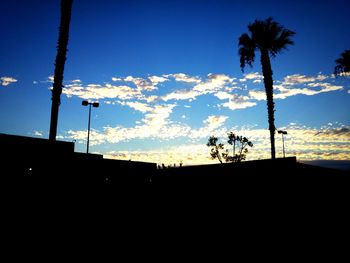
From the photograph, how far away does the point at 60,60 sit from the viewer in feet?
49.8

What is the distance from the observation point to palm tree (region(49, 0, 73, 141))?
47.8 ft

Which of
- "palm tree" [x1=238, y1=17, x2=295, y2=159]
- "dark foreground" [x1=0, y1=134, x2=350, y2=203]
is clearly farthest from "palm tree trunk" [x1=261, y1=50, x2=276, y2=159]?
"dark foreground" [x1=0, y1=134, x2=350, y2=203]

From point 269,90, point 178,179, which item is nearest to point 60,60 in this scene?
point 178,179

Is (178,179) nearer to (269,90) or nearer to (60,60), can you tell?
(60,60)

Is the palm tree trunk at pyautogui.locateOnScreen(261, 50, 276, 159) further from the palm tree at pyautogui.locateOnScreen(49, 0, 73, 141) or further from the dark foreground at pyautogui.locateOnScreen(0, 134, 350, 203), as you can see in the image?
the palm tree at pyautogui.locateOnScreen(49, 0, 73, 141)

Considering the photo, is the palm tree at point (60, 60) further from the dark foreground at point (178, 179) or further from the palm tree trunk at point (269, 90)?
the palm tree trunk at point (269, 90)

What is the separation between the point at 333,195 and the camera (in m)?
10.0

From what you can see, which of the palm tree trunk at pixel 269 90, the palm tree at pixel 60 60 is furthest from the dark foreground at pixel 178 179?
the palm tree trunk at pixel 269 90

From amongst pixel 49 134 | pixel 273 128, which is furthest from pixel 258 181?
pixel 273 128

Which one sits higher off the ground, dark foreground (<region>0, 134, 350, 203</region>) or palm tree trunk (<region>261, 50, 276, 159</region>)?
palm tree trunk (<region>261, 50, 276, 159</region>)

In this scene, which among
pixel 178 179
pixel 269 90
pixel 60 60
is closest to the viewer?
pixel 178 179

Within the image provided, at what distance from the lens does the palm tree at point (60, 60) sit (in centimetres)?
1455

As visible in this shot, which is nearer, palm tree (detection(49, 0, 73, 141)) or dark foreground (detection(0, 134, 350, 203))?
dark foreground (detection(0, 134, 350, 203))

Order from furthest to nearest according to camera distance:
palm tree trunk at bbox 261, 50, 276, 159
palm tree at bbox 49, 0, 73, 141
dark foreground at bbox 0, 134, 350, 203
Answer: palm tree trunk at bbox 261, 50, 276, 159
palm tree at bbox 49, 0, 73, 141
dark foreground at bbox 0, 134, 350, 203
